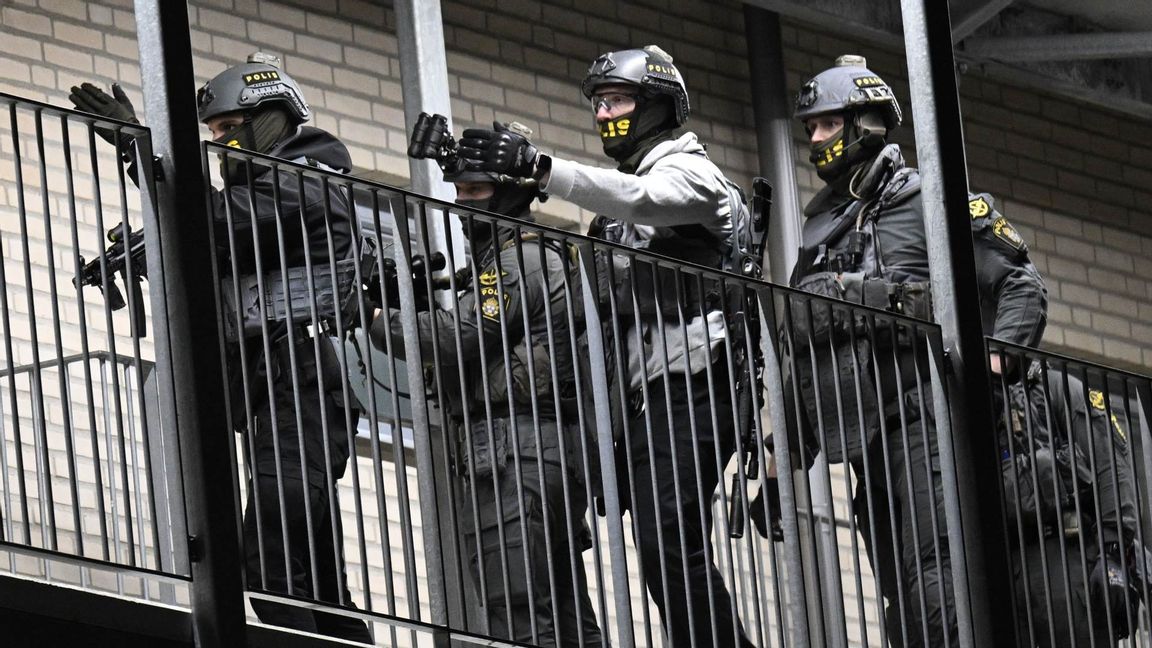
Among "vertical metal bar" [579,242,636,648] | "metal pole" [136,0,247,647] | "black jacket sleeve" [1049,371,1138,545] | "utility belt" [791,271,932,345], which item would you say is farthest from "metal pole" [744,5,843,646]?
"metal pole" [136,0,247,647]

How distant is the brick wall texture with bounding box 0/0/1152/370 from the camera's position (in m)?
9.38

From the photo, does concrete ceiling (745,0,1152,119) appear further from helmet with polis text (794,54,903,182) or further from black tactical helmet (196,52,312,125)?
black tactical helmet (196,52,312,125)

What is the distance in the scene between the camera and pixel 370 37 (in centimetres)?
1014

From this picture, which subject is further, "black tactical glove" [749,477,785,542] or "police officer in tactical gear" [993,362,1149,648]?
"police officer in tactical gear" [993,362,1149,648]

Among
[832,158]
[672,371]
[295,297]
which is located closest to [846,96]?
[832,158]

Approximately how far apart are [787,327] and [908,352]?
0.59 metres

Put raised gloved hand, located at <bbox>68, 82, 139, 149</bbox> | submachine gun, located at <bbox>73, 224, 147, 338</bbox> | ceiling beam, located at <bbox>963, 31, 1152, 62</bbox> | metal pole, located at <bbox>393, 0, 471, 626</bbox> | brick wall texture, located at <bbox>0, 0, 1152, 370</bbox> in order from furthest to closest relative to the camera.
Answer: ceiling beam, located at <bbox>963, 31, 1152, 62</bbox> < brick wall texture, located at <bbox>0, 0, 1152, 370</bbox> < metal pole, located at <bbox>393, 0, 471, 626</bbox> < raised gloved hand, located at <bbox>68, 82, 139, 149</bbox> < submachine gun, located at <bbox>73, 224, 147, 338</bbox>

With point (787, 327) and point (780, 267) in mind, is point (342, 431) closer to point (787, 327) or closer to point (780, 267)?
point (787, 327)

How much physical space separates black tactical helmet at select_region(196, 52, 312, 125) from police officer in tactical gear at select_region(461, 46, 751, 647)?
100 centimetres

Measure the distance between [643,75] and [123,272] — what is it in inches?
59.4

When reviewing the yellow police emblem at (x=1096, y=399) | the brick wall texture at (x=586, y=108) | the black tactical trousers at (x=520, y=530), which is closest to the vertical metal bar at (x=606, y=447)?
the black tactical trousers at (x=520, y=530)

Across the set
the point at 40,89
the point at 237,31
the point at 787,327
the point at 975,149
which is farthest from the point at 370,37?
the point at 787,327

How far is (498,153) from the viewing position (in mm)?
6027

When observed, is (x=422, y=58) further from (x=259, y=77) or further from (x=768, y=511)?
(x=768, y=511)
